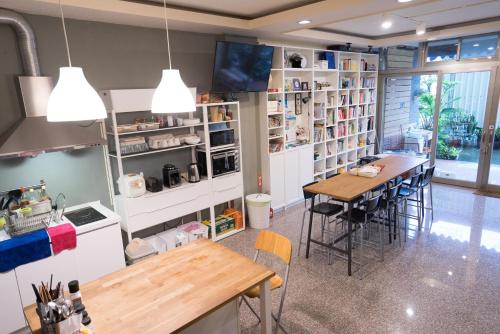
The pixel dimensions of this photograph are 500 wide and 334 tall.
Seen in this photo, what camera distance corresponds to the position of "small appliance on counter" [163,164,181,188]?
3828 millimetres

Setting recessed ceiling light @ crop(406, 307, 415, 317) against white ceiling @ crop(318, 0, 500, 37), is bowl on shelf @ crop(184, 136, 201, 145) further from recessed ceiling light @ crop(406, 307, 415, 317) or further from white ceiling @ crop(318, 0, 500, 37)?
recessed ceiling light @ crop(406, 307, 415, 317)

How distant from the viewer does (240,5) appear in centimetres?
356

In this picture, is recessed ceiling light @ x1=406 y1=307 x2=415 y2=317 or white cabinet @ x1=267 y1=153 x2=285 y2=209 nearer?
recessed ceiling light @ x1=406 y1=307 x2=415 y2=317

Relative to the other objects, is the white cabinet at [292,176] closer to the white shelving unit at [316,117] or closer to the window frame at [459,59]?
the white shelving unit at [316,117]

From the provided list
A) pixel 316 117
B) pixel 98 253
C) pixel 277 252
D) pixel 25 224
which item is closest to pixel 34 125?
pixel 25 224

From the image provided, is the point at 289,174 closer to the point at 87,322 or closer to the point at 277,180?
the point at 277,180

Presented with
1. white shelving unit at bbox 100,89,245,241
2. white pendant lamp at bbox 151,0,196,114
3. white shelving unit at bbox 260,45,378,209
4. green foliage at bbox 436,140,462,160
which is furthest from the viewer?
green foliage at bbox 436,140,462,160

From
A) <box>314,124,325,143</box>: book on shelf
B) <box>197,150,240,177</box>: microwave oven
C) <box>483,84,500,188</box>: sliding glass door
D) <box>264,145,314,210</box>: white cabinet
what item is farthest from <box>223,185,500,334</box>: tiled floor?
<box>314,124,325,143</box>: book on shelf

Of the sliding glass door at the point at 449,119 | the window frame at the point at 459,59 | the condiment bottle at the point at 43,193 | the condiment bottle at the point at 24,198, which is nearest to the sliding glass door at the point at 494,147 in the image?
the sliding glass door at the point at 449,119

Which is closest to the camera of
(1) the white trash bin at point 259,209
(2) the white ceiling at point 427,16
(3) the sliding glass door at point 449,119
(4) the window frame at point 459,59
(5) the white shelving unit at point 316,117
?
(2) the white ceiling at point 427,16

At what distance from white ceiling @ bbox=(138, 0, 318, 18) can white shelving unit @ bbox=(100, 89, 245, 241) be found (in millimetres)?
1053

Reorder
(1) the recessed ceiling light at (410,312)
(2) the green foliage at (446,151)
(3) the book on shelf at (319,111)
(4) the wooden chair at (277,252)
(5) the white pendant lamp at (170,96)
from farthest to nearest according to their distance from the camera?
(2) the green foliage at (446,151), (3) the book on shelf at (319,111), (1) the recessed ceiling light at (410,312), (4) the wooden chair at (277,252), (5) the white pendant lamp at (170,96)

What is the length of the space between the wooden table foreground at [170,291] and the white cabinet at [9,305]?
1010 mm

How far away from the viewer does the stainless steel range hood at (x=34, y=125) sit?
2.66m
